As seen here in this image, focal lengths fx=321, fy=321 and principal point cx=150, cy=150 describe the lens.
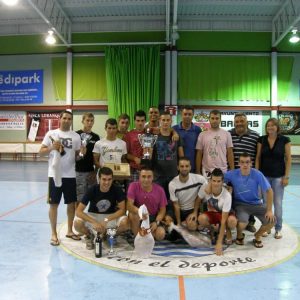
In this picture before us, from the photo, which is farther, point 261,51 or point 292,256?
point 261,51

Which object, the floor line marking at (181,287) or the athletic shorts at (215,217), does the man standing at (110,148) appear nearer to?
the athletic shorts at (215,217)

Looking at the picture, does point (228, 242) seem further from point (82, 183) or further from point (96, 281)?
point (82, 183)

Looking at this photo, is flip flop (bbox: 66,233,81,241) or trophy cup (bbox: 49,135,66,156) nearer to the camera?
trophy cup (bbox: 49,135,66,156)

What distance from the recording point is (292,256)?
3.89 m

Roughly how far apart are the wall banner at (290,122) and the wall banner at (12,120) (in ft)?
41.7

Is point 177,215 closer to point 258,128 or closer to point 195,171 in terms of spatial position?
point 195,171

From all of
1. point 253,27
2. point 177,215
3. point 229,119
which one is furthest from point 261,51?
point 177,215

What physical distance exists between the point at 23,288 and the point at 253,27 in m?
14.9

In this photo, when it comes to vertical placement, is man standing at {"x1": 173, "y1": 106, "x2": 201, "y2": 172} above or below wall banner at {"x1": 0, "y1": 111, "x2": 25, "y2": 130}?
below

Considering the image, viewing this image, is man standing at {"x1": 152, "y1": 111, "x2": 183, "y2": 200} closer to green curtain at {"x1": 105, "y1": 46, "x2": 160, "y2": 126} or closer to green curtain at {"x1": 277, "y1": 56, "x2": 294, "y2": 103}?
green curtain at {"x1": 105, "y1": 46, "x2": 160, "y2": 126}

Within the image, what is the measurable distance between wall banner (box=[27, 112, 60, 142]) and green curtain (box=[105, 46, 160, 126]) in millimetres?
3238

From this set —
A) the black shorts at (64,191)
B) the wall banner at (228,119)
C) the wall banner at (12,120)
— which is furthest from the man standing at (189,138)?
A: the wall banner at (12,120)

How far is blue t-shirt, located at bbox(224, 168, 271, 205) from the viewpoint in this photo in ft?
14.0

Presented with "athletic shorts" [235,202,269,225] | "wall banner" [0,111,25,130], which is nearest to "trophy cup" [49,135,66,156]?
"athletic shorts" [235,202,269,225]
